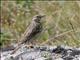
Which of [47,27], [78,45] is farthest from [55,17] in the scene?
[78,45]

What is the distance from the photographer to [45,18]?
768cm

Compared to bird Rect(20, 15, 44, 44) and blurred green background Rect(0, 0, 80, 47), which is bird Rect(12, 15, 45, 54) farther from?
blurred green background Rect(0, 0, 80, 47)

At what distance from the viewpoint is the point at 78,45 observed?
5762mm

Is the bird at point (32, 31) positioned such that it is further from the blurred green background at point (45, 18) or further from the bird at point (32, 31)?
the blurred green background at point (45, 18)

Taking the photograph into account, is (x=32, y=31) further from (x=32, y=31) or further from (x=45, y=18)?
(x=45, y=18)

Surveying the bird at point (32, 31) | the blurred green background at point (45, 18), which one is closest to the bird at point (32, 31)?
the bird at point (32, 31)

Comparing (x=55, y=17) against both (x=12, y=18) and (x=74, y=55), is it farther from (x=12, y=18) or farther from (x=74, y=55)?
(x=74, y=55)

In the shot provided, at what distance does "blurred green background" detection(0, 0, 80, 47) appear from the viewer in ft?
23.5

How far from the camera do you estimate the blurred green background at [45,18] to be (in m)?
7.17

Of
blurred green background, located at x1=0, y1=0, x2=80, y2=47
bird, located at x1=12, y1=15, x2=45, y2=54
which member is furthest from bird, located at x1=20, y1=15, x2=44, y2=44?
blurred green background, located at x1=0, y1=0, x2=80, y2=47

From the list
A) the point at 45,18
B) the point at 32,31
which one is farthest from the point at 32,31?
the point at 45,18

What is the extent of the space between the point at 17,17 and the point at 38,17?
3409mm

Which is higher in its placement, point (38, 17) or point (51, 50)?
point (38, 17)

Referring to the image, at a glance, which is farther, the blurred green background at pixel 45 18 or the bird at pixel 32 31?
the blurred green background at pixel 45 18
